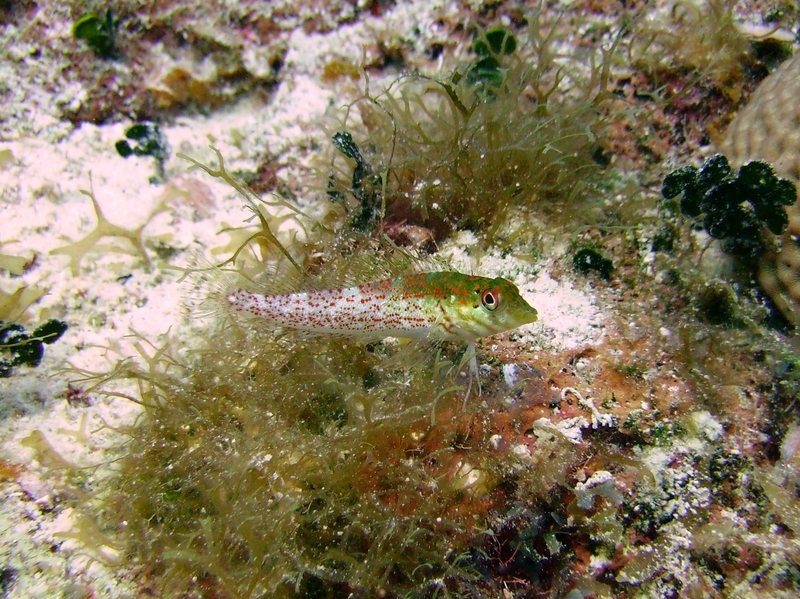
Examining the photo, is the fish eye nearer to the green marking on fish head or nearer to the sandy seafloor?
the green marking on fish head

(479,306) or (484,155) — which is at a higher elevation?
(484,155)

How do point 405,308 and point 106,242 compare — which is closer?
point 405,308

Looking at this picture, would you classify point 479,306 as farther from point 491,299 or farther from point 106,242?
point 106,242

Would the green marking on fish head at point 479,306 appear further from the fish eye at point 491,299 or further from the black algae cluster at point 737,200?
the black algae cluster at point 737,200

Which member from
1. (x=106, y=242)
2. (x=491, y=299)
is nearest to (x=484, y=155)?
(x=491, y=299)

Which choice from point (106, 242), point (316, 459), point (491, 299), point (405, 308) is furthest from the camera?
point (106, 242)

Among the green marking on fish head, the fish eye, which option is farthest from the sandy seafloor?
the fish eye
